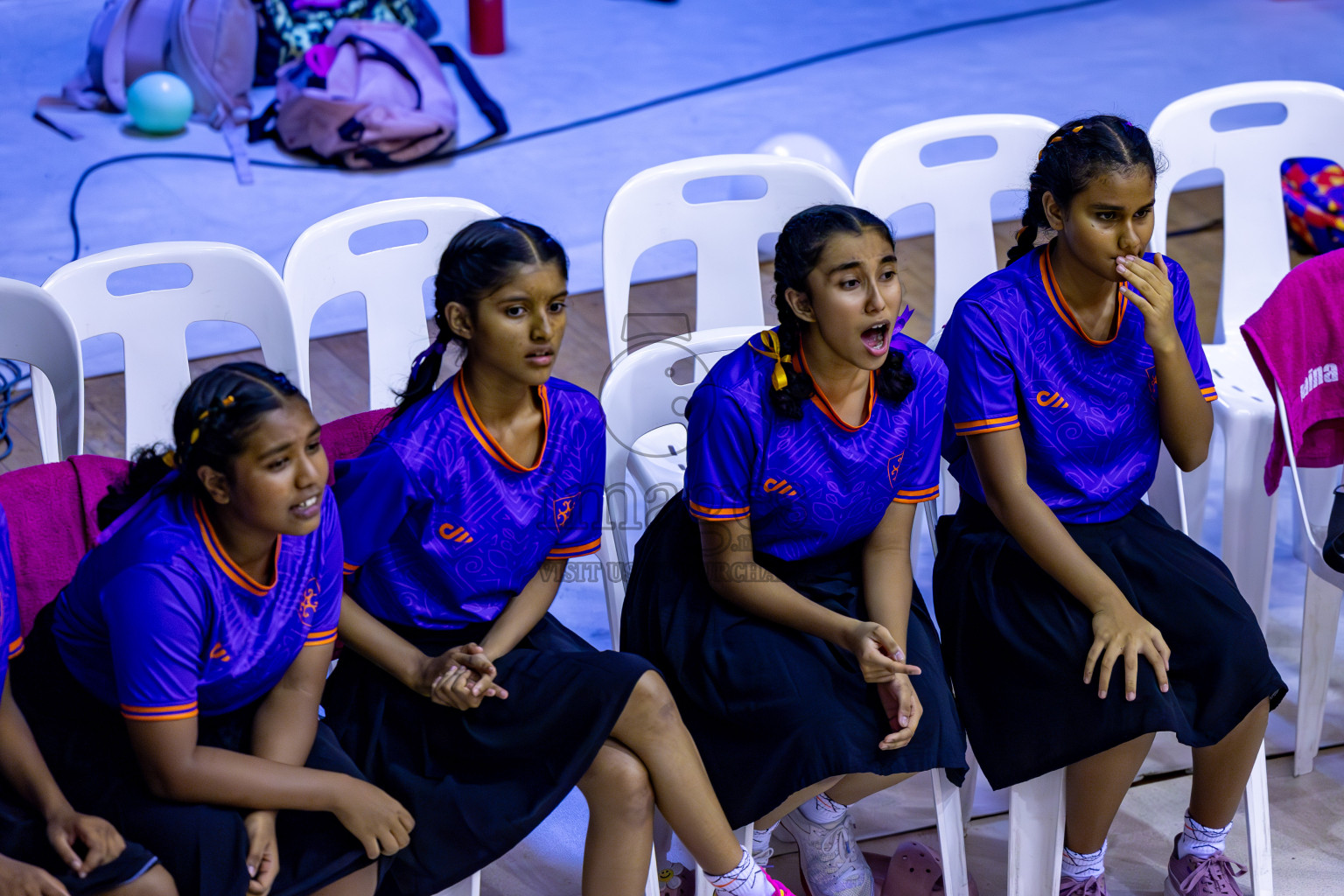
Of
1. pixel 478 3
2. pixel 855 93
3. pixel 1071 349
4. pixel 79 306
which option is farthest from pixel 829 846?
pixel 478 3

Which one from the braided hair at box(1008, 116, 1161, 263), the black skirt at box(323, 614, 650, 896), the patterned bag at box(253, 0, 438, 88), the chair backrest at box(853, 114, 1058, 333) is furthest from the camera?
the patterned bag at box(253, 0, 438, 88)

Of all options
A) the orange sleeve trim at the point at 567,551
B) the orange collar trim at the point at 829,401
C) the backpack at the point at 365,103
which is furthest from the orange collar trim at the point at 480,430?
the backpack at the point at 365,103

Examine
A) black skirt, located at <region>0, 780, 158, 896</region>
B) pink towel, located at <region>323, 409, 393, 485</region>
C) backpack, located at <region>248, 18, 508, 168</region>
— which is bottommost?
black skirt, located at <region>0, 780, 158, 896</region>

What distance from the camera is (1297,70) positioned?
16.9ft

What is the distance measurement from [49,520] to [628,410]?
2.51ft

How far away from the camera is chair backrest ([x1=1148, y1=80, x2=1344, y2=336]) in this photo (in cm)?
246

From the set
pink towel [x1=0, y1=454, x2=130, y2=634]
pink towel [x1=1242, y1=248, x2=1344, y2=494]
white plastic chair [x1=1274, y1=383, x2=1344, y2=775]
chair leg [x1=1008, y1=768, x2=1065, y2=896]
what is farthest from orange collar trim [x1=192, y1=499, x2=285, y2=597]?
white plastic chair [x1=1274, y1=383, x2=1344, y2=775]

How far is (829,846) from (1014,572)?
1.43 feet

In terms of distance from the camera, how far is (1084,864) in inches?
70.7

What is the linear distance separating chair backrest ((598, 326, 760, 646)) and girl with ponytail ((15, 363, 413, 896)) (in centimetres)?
49

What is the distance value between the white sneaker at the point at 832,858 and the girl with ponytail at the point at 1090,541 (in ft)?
0.70

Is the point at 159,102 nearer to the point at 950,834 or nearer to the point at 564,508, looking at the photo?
the point at 564,508

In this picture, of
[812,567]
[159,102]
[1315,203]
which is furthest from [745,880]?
[159,102]

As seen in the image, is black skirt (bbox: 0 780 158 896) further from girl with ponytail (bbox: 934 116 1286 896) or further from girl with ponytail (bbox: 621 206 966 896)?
girl with ponytail (bbox: 934 116 1286 896)
